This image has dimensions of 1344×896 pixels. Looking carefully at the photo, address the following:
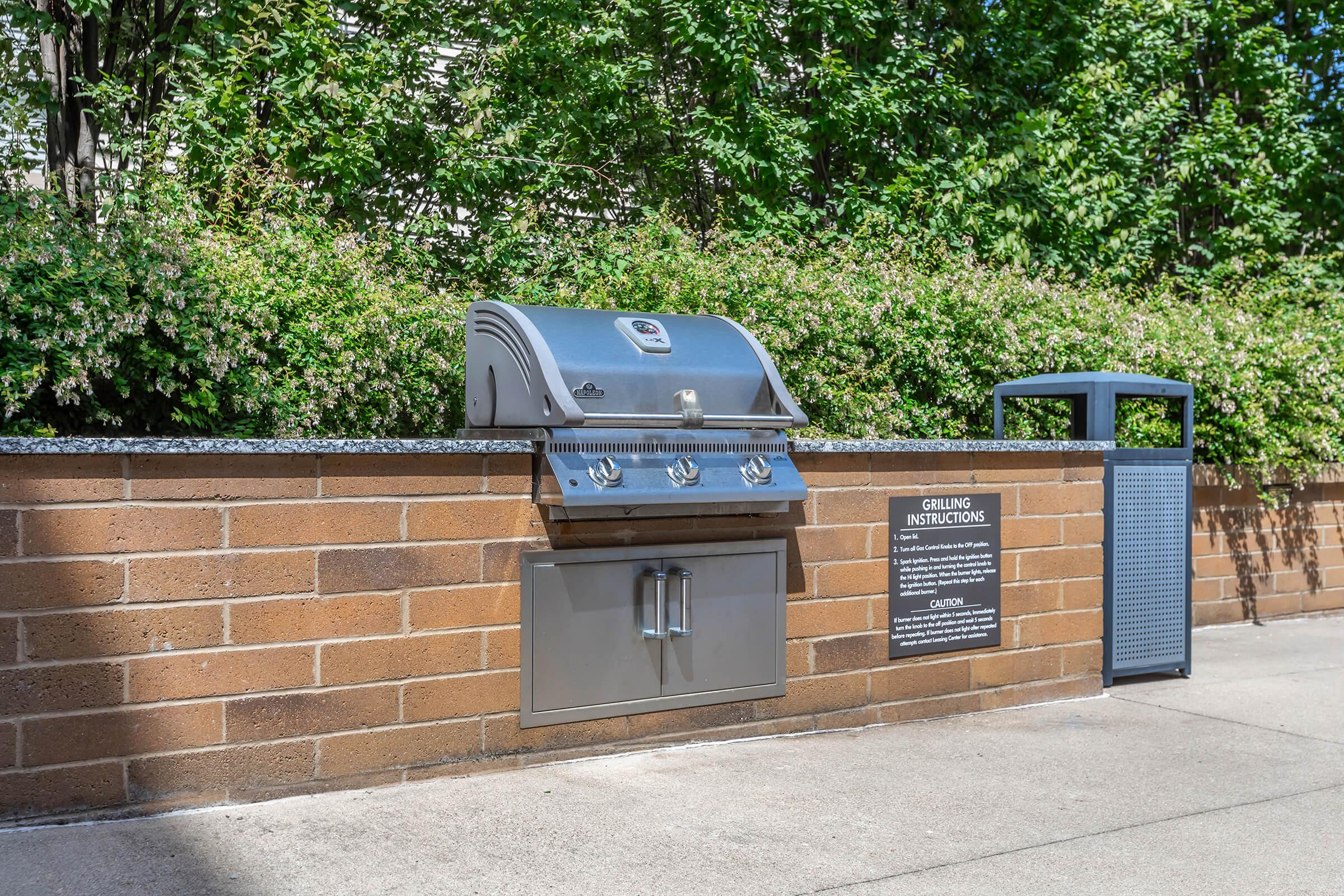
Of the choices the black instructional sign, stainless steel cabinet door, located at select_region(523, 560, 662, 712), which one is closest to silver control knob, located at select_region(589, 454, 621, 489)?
stainless steel cabinet door, located at select_region(523, 560, 662, 712)

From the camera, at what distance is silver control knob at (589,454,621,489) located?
5.01 metres

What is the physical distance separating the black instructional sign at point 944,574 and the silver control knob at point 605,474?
66.9 inches

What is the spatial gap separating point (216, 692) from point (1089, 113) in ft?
36.1

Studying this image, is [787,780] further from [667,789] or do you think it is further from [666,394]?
[666,394]

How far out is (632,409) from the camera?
5141 millimetres

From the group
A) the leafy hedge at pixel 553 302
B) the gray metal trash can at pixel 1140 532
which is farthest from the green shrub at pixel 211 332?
the gray metal trash can at pixel 1140 532

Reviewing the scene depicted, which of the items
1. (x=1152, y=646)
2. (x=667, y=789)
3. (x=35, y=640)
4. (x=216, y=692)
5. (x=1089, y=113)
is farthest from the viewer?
(x=1089, y=113)

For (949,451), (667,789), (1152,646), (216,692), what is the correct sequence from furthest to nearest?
(1152,646) < (949,451) < (667,789) < (216,692)

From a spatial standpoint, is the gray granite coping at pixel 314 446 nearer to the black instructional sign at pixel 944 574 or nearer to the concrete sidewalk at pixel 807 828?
the black instructional sign at pixel 944 574

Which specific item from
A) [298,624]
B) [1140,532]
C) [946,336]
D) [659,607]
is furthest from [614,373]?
[946,336]

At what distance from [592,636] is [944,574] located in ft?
6.62

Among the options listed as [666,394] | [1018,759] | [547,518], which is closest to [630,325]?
[666,394]

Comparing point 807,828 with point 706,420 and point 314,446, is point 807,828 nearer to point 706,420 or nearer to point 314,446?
point 706,420

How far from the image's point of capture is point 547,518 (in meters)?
5.12
